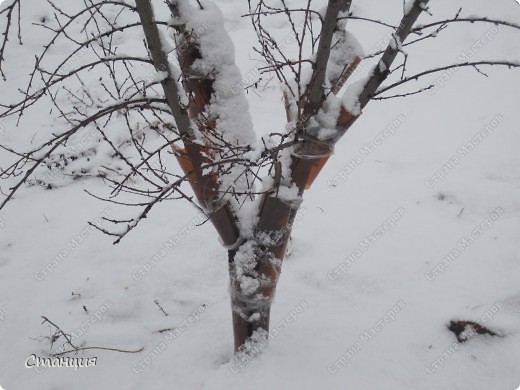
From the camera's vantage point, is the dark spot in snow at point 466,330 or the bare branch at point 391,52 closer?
the bare branch at point 391,52

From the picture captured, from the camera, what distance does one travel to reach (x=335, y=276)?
3.56 meters

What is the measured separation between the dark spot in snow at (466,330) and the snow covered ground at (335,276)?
5 centimetres

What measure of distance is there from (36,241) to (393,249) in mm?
4207

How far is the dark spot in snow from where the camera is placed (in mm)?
2861

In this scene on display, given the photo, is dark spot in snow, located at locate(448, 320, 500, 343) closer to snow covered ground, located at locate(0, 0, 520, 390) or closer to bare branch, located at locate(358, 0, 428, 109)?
snow covered ground, located at locate(0, 0, 520, 390)

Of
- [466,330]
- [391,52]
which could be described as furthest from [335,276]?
[391,52]

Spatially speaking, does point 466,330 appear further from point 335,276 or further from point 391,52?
point 391,52

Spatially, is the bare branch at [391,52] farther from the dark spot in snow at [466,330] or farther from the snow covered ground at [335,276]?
the dark spot in snow at [466,330]

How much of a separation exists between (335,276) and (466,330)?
1.19 meters

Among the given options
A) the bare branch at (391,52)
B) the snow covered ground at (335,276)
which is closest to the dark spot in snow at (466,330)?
the snow covered ground at (335,276)

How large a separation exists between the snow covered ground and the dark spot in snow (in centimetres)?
5

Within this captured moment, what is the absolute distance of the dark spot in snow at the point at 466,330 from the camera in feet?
9.39

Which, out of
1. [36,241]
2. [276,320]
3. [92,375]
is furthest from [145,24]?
[36,241]

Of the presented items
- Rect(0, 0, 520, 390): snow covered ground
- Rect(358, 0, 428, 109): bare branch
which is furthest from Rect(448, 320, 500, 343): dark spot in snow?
Rect(358, 0, 428, 109): bare branch
